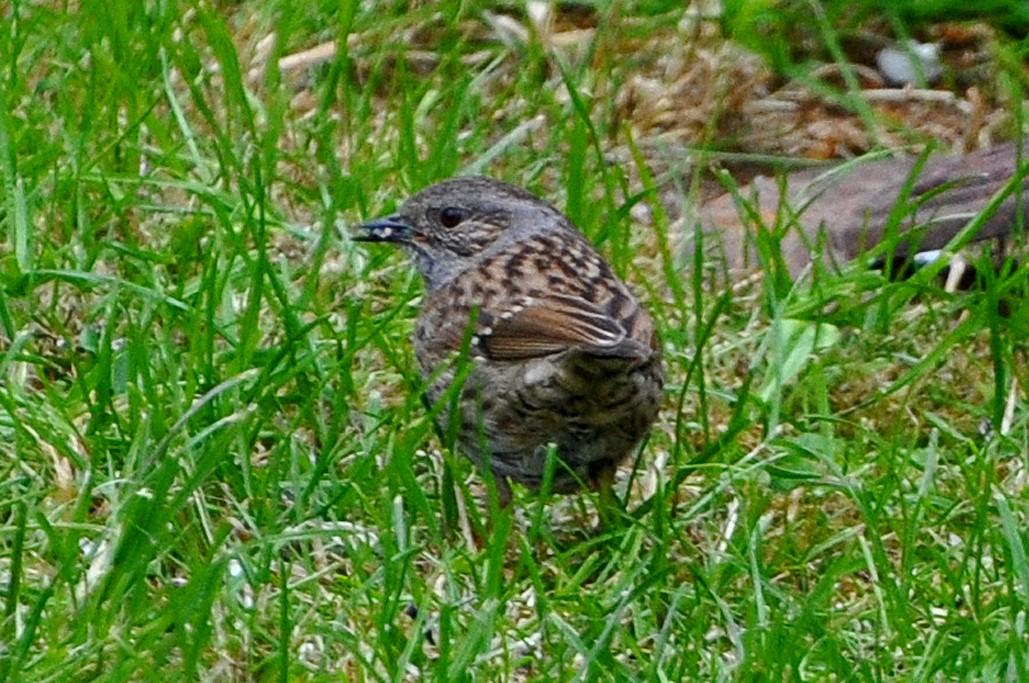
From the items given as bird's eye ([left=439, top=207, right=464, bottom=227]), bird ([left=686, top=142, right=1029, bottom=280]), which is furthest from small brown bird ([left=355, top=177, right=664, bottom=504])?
bird ([left=686, top=142, right=1029, bottom=280])

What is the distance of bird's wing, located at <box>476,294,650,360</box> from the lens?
4.89 m

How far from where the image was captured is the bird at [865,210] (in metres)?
6.17

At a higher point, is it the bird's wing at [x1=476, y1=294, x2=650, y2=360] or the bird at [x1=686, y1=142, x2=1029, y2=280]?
the bird's wing at [x1=476, y1=294, x2=650, y2=360]

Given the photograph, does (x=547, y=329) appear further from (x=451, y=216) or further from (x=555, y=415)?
(x=451, y=216)

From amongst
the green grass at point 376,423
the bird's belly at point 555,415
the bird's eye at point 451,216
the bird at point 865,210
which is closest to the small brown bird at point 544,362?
the bird's belly at point 555,415

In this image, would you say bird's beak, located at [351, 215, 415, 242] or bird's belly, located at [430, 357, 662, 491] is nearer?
bird's belly, located at [430, 357, 662, 491]

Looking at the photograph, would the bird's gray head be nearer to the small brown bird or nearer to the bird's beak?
the bird's beak

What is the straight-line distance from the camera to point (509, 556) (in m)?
5.12

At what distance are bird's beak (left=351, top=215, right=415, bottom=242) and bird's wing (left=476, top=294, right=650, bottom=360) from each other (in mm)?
678

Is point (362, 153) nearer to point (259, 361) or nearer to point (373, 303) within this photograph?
point (373, 303)

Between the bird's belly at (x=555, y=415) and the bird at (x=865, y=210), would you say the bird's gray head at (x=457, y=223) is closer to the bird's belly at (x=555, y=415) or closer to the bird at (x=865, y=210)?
the bird at (x=865, y=210)

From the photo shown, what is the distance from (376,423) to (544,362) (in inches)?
22.7

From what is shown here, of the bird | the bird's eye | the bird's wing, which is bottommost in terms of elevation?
the bird

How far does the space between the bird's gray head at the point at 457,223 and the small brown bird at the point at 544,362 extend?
8.2 inches
